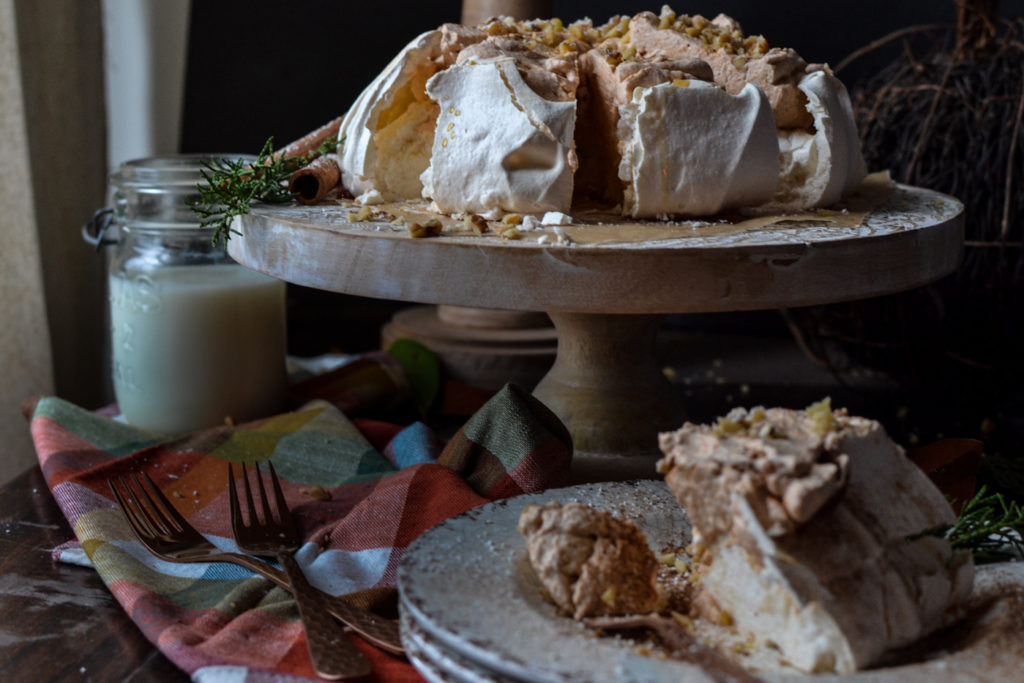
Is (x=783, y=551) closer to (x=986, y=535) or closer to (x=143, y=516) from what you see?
(x=986, y=535)

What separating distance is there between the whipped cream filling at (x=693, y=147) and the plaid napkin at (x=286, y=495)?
223 mm

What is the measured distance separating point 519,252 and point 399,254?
3.5 inches

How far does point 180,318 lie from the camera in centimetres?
117

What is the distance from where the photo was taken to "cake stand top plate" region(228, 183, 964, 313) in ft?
2.40

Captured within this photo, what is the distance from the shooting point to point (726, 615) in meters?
0.60

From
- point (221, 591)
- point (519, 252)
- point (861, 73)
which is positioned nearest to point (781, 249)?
point (519, 252)

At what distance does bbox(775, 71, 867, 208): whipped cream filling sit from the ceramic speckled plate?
39 centimetres

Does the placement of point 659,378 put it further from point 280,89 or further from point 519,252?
point 280,89

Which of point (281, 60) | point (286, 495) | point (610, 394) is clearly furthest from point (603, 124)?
point (281, 60)

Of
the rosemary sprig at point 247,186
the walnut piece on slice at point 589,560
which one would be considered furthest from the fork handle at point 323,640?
the rosemary sprig at point 247,186

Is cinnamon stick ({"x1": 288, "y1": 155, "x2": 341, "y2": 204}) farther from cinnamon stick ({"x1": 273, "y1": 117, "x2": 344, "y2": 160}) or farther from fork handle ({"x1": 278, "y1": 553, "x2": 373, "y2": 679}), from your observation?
fork handle ({"x1": 278, "y1": 553, "x2": 373, "y2": 679})

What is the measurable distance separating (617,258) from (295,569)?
0.32 meters

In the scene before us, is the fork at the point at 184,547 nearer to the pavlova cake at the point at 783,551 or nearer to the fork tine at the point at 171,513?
the fork tine at the point at 171,513

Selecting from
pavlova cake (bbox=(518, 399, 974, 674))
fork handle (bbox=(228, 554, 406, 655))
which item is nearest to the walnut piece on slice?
pavlova cake (bbox=(518, 399, 974, 674))
